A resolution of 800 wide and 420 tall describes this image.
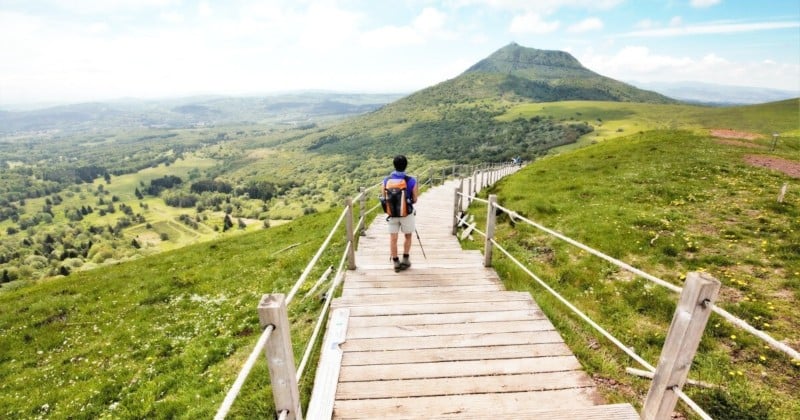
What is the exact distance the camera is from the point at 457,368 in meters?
5.25

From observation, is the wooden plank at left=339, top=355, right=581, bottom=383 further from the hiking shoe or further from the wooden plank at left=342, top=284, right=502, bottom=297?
the hiking shoe

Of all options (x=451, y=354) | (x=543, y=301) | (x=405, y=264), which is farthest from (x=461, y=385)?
(x=405, y=264)

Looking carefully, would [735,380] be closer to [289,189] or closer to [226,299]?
[226,299]

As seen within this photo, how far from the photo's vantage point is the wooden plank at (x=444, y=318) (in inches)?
256

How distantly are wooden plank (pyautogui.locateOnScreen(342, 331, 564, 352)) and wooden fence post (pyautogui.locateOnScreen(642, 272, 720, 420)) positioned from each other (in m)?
2.14

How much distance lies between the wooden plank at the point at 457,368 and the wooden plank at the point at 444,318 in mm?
1173

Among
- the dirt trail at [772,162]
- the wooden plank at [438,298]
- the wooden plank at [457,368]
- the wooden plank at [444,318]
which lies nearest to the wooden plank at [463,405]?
the wooden plank at [457,368]

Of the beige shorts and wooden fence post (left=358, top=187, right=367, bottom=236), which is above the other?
the beige shorts

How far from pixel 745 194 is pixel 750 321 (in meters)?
13.8

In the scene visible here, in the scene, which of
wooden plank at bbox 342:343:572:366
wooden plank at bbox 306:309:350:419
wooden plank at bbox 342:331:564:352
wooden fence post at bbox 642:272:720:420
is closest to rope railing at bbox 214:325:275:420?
wooden plank at bbox 306:309:350:419

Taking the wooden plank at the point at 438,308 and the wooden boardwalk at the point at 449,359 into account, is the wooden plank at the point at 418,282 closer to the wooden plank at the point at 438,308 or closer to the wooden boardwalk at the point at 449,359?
the wooden boardwalk at the point at 449,359

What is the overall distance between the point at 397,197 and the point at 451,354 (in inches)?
173

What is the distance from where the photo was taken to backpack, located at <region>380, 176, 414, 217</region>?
894cm

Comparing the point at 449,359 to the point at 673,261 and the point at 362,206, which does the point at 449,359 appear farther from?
the point at 673,261
